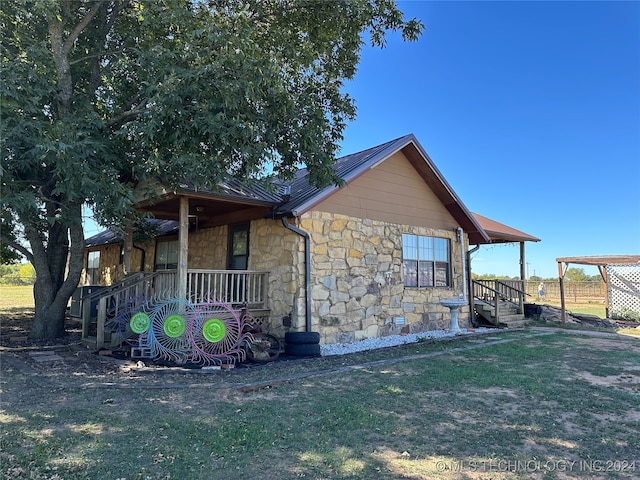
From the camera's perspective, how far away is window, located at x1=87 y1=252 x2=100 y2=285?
18516 millimetres

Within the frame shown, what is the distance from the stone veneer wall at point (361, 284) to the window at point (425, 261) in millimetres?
241

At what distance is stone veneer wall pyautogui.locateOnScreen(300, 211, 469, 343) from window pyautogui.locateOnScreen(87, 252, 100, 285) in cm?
1360

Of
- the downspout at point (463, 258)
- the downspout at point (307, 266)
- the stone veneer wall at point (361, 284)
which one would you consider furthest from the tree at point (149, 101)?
the downspout at point (463, 258)

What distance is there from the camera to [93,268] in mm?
18891

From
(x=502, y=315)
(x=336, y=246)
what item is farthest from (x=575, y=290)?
(x=336, y=246)

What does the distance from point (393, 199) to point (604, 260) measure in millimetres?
10347

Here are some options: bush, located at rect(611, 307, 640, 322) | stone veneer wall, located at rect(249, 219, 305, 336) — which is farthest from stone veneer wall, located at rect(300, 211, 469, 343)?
bush, located at rect(611, 307, 640, 322)

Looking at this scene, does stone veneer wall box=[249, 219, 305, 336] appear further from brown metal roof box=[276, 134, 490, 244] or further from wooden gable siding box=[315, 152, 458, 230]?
wooden gable siding box=[315, 152, 458, 230]

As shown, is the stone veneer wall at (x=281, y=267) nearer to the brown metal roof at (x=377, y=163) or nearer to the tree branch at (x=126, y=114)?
the brown metal roof at (x=377, y=163)

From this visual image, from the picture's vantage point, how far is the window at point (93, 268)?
1852cm

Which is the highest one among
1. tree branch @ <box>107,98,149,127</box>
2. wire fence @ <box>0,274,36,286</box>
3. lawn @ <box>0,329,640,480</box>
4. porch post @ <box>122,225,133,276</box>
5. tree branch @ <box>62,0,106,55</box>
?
tree branch @ <box>62,0,106,55</box>

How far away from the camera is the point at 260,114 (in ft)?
23.5

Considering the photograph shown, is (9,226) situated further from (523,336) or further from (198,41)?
(523,336)

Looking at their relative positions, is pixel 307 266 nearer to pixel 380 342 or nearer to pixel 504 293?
pixel 380 342
